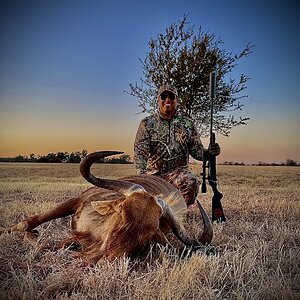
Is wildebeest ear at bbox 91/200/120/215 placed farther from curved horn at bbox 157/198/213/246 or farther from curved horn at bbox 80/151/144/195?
curved horn at bbox 157/198/213/246

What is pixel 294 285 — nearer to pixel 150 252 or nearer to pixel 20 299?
pixel 150 252

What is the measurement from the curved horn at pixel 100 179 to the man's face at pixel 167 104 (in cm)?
225

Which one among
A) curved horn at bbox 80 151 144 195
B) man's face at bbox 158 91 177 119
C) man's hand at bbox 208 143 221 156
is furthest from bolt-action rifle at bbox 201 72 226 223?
curved horn at bbox 80 151 144 195

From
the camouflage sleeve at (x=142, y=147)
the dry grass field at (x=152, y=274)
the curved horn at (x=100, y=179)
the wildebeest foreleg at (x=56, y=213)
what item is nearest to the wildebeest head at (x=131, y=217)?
the curved horn at (x=100, y=179)

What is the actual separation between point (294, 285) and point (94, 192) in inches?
71.2

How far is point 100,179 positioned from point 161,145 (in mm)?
2229

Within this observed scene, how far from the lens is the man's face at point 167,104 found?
5.01 metres

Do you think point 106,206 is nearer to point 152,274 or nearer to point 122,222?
point 122,222

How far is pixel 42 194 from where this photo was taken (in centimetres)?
793

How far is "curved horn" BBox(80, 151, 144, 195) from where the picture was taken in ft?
8.76

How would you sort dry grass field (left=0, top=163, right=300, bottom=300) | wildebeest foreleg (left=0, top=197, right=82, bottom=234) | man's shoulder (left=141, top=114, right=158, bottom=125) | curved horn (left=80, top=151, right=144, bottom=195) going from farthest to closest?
man's shoulder (left=141, top=114, right=158, bottom=125)
wildebeest foreleg (left=0, top=197, right=82, bottom=234)
curved horn (left=80, top=151, right=144, bottom=195)
dry grass field (left=0, top=163, right=300, bottom=300)

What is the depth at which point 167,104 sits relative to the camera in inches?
198

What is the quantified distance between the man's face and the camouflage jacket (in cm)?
8

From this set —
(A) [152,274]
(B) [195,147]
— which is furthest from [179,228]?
(B) [195,147]
